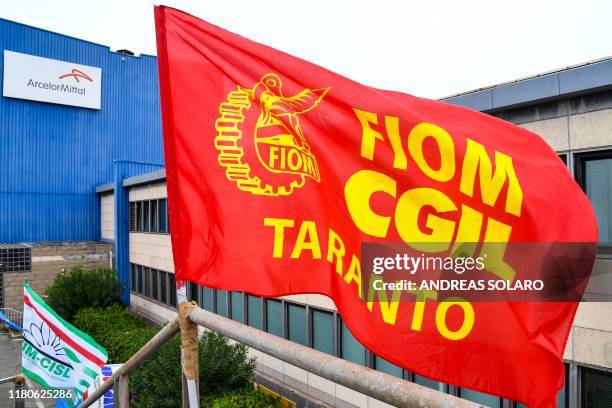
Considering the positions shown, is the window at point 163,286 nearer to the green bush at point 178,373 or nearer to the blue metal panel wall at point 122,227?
the blue metal panel wall at point 122,227

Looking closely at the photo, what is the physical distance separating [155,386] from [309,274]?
29.1ft

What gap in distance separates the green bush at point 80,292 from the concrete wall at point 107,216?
6.38 meters

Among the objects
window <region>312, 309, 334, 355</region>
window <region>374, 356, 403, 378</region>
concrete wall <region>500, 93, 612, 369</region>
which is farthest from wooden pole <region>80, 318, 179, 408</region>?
window <region>312, 309, 334, 355</region>

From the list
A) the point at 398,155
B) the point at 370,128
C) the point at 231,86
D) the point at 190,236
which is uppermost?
the point at 231,86

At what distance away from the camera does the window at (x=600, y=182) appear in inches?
293

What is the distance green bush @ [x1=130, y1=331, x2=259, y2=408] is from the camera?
35.2 ft

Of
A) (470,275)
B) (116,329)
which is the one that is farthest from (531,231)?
(116,329)

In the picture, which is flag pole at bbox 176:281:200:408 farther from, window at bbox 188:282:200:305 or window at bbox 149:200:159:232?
window at bbox 149:200:159:232

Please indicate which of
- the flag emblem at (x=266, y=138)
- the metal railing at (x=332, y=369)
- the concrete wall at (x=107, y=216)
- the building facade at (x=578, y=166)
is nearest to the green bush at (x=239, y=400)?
the building facade at (x=578, y=166)

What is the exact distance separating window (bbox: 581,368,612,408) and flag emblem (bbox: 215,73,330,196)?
21.6 feet

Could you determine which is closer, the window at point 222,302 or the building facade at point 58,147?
the window at point 222,302

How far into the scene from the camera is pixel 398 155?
3.58 meters

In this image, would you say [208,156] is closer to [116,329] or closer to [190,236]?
[190,236]

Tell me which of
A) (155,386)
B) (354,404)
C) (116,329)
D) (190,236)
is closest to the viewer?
(190,236)
